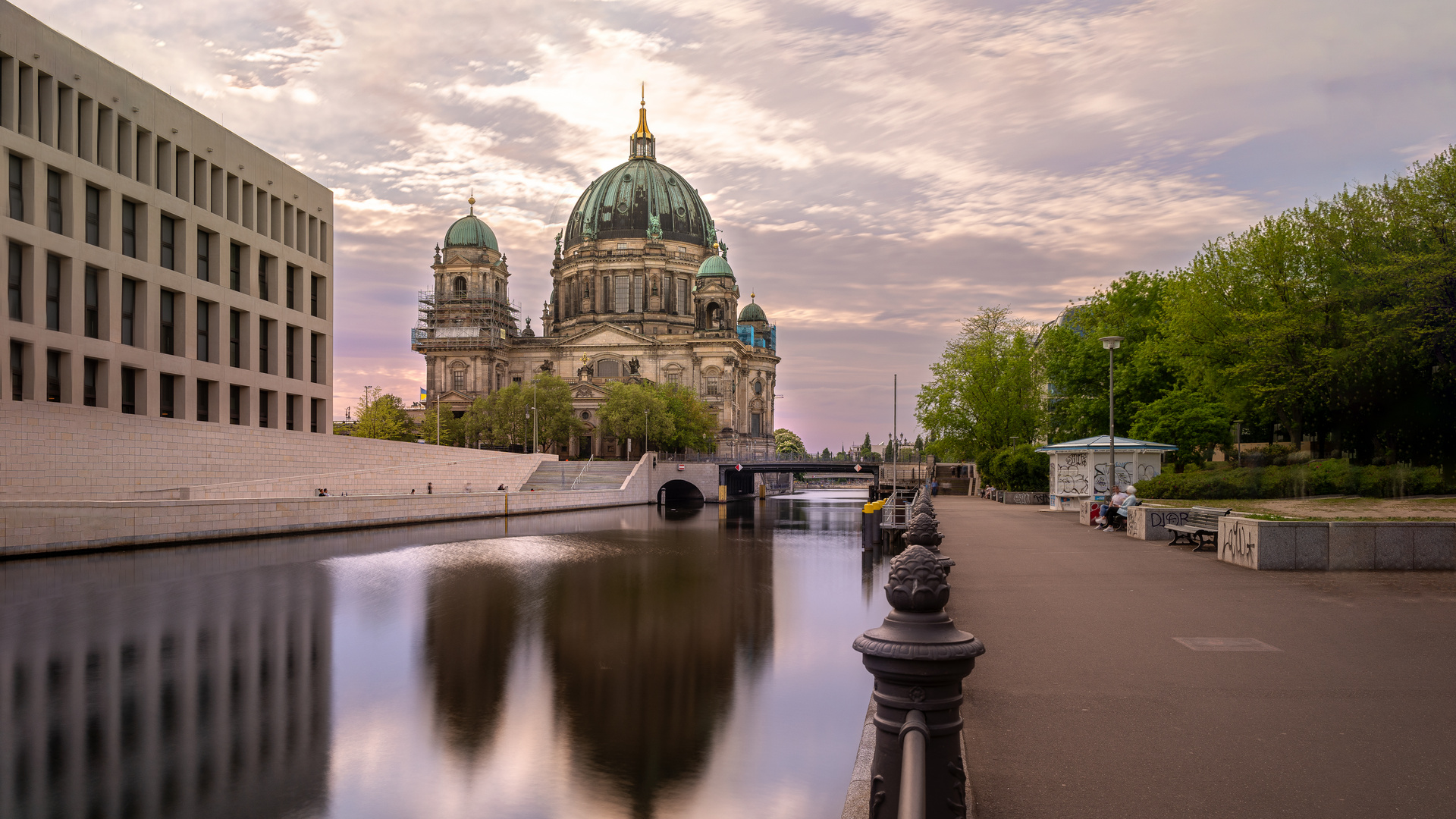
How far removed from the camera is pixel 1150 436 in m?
43.5

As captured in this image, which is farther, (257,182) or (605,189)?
(605,189)

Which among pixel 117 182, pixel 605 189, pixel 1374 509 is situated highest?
pixel 605 189

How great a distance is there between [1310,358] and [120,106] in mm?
49152

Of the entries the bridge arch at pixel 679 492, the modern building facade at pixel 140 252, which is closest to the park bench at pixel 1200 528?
the modern building facade at pixel 140 252

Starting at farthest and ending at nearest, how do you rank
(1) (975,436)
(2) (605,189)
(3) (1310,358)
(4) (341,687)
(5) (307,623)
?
(2) (605,189) < (1) (975,436) < (3) (1310,358) < (5) (307,623) < (4) (341,687)

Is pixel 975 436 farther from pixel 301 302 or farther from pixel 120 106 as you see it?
pixel 120 106

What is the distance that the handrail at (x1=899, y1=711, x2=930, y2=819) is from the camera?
3307mm

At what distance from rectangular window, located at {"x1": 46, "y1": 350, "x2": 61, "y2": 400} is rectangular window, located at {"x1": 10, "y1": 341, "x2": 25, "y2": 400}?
1120mm

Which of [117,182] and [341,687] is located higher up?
[117,182]

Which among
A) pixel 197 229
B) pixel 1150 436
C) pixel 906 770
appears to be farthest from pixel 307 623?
pixel 1150 436

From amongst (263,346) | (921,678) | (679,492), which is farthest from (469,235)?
(921,678)

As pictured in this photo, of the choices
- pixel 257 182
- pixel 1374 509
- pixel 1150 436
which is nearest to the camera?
pixel 1374 509

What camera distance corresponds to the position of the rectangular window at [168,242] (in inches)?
Answer: 1697

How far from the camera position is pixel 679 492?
3472 inches
